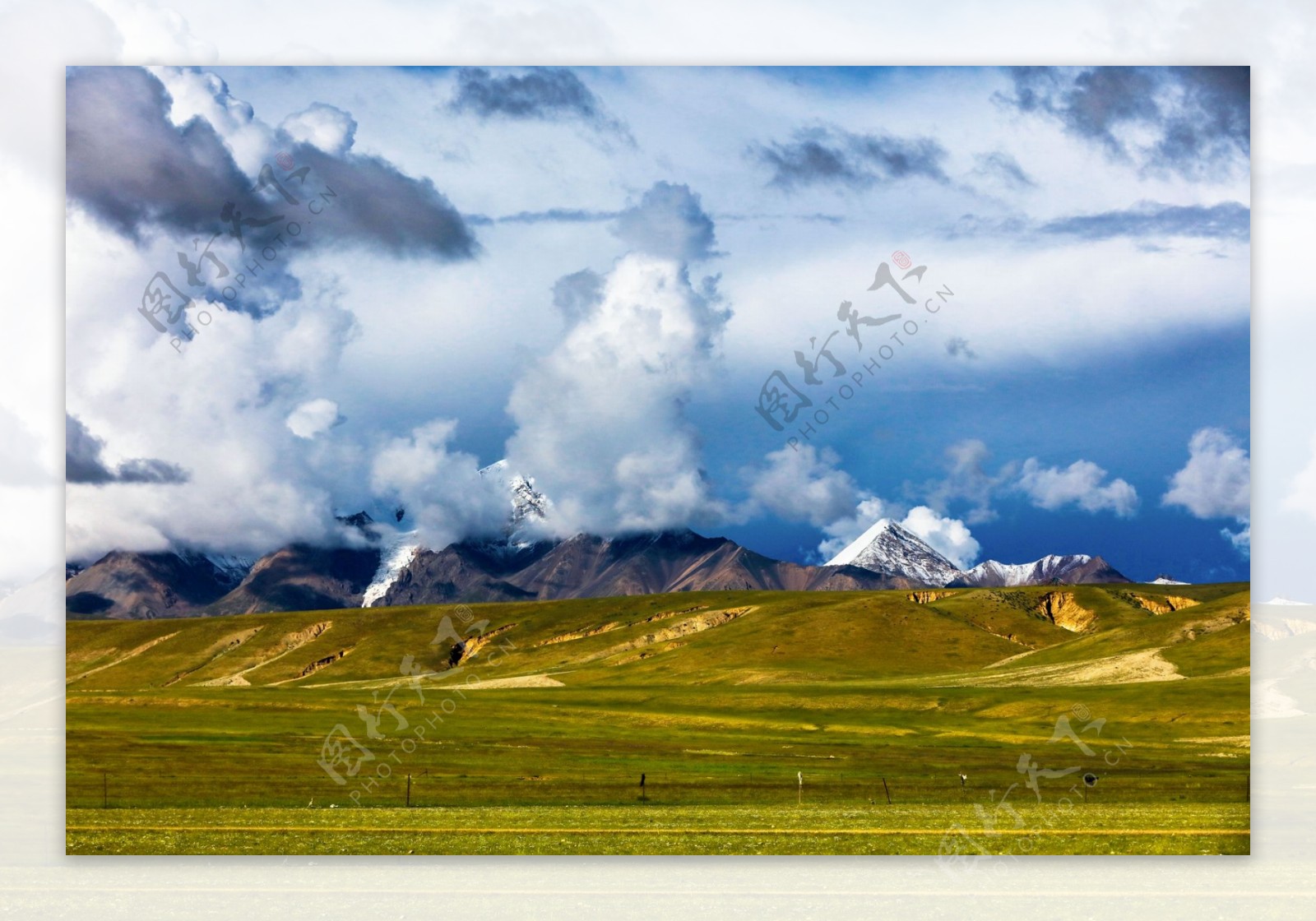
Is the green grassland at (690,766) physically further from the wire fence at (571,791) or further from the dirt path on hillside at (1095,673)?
the dirt path on hillside at (1095,673)

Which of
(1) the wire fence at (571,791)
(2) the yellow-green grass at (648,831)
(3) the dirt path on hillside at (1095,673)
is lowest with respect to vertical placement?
(3) the dirt path on hillside at (1095,673)

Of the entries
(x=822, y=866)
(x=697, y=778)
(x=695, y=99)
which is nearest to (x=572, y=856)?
(x=822, y=866)

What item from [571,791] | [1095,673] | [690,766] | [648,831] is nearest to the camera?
[648,831]

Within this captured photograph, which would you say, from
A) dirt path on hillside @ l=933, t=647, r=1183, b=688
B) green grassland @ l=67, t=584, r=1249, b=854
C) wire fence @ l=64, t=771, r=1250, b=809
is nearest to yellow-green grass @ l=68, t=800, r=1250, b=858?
green grassland @ l=67, t=584, r=1249, b=854


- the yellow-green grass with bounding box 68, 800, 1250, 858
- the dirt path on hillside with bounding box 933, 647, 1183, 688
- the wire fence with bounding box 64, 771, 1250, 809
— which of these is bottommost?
the dirt path on hillside with bounding box 933, 647, 1183, 688

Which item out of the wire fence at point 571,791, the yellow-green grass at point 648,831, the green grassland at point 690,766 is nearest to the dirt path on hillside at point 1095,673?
the green grassland at point 690,766

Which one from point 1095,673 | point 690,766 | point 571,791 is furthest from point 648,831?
point 1095,673

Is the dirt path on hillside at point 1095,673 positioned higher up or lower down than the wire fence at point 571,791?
lower down

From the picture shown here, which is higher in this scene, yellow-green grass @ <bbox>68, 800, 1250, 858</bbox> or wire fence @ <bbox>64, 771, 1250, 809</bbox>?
yellow-green grass @ <bbox>68, 800, 1250, 858</bbox>

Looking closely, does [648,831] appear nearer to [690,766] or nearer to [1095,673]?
[690,766]

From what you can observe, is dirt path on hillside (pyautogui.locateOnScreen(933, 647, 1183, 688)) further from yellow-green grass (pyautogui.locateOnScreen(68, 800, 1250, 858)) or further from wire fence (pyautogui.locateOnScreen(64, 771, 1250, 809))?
yellow-green grass (pyautogui.locateOnScreen(68, 800, 1250, 858))

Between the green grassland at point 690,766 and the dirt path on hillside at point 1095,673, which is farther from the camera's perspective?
the dirt path on hillside at point 1095,673

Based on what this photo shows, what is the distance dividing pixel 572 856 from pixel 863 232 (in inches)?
2047

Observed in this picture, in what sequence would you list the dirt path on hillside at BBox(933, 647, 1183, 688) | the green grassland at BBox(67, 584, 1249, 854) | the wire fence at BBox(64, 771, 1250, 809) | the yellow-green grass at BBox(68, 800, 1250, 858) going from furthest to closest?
the dirt path on hillside at BBox(933, 647, 1183, 688) < the wire fence at BBox(64, 771, 1250, 809) < the green grassland at BBox(67, 584, 1249, 854) < the yellow-green grass at BBox(68, 800, 1250, 858)
